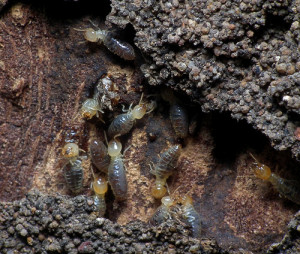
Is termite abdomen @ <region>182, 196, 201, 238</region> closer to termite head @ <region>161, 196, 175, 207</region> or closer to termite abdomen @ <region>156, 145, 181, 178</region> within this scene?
termite head @ <region>161, 196, 175, 207</region>

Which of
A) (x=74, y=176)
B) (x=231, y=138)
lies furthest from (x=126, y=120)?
(x=231, y=138)

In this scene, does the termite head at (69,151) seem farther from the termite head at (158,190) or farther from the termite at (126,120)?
the termite head at (158,190)

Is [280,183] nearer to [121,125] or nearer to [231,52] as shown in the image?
[231,52]

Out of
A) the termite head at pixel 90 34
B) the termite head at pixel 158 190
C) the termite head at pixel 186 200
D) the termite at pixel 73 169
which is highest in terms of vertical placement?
the termite head at pixel 90 34

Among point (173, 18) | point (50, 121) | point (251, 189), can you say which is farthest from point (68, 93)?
point (251, 189)

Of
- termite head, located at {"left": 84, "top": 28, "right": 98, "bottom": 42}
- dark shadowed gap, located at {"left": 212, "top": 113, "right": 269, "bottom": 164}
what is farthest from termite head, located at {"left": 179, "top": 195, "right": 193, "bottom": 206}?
termite head, located at {"left": 84, "top": 28, "right": 98, "bottom": 42}

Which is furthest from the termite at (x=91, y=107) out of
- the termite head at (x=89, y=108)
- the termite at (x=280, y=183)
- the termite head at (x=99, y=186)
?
the termite at (x=280, y=183)

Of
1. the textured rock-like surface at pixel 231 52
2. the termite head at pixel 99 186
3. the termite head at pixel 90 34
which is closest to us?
the textured rock-like surface at pixel 231 52

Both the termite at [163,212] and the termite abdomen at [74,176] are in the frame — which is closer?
the termite at [163,212]
